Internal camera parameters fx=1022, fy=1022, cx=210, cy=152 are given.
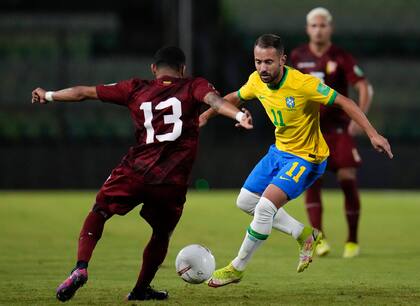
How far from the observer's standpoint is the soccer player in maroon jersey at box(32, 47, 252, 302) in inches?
255

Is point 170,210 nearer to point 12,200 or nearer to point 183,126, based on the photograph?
point 183,126

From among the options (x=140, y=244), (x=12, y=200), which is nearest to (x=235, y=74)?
(x=12, y=200)

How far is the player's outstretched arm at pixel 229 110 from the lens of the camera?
18.6ft

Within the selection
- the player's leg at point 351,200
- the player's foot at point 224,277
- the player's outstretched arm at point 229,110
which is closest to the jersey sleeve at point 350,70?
the player's leg at point 351,200

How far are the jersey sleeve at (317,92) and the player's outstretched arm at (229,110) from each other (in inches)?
43.4

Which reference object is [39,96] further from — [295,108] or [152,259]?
[295,108]

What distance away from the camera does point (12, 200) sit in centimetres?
1706

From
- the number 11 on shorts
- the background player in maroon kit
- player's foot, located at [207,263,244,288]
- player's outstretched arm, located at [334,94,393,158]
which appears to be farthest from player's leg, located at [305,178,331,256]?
player's outstretched arm, located at [334,94,393,158]

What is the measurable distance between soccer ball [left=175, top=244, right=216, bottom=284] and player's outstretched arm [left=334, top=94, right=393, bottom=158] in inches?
53.9

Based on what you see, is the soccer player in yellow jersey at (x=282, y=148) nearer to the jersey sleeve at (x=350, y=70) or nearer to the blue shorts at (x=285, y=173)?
the blue shorts at (x=285, y=173)

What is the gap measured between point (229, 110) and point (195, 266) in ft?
4.61

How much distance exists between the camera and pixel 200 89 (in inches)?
251

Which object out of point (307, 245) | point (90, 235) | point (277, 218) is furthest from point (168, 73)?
point (307, 245)

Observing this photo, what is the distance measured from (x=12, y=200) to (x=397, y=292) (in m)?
11.0
